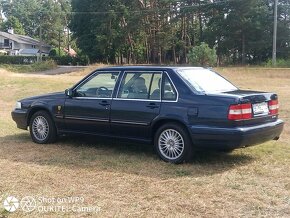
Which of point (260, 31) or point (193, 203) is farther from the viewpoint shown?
point (260, 31)

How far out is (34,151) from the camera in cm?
723

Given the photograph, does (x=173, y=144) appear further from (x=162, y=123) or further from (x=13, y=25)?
(x=13, y=25)

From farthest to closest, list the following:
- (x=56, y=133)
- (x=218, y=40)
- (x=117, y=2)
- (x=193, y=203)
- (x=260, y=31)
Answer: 1. (x=117, y=2)
2. (x=218, y=40)
3. (x=260, y=31)
4. (x=56, y=133)
5. (x=193, y=203)

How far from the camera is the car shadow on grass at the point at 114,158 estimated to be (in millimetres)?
5977

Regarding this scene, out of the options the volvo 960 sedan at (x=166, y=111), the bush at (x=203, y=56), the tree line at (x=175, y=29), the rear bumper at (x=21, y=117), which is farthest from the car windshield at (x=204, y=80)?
the tree line at (x=175, y=29)

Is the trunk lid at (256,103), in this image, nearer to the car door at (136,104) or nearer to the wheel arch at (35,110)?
the car door at (136,104)

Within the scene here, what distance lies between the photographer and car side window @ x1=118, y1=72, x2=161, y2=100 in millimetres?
6621

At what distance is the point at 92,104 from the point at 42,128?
1.31 meters

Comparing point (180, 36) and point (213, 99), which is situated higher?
point (180, 36)

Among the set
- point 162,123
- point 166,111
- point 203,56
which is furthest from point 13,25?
point 166,111

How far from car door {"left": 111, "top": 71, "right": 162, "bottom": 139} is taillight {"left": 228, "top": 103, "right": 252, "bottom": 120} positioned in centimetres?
114

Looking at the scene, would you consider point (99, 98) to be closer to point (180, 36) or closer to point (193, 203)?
point (193, 203)

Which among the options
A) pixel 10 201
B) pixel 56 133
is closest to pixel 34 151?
pixel 56 133

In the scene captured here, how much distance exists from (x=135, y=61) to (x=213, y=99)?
2294 inches
